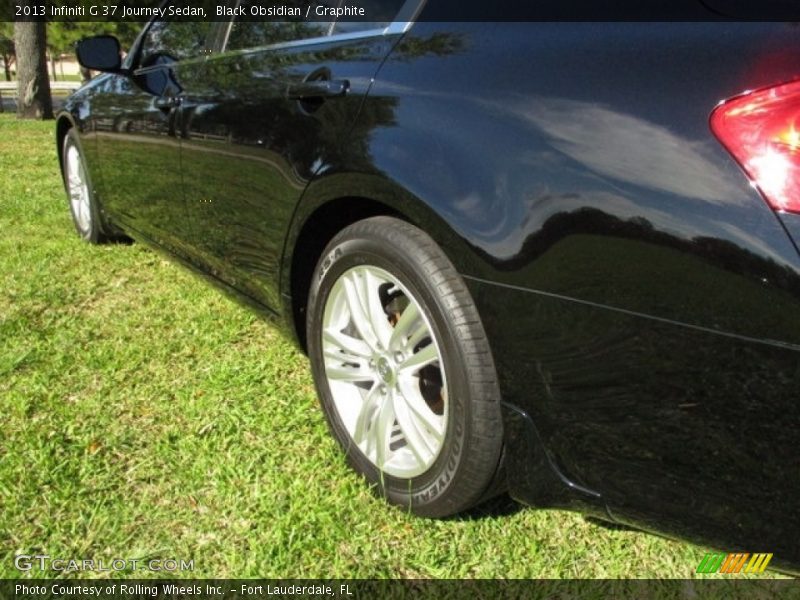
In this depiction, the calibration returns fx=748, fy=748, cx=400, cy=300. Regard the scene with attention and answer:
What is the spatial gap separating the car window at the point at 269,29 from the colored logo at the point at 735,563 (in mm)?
1904

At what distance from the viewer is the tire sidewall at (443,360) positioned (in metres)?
1.82

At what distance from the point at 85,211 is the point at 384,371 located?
3.36m

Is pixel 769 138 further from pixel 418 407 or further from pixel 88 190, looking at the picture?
pixel 88 190

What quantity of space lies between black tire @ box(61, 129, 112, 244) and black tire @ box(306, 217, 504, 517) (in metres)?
2.84

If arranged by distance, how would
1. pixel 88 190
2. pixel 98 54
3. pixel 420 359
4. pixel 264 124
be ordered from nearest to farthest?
1. pixel 420 359
2. pixel 264 124
3. pixel 98 54
4. pixel 88 190

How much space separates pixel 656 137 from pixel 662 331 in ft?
1.20

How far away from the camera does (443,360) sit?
1.86m

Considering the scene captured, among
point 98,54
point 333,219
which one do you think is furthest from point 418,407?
point 98,54

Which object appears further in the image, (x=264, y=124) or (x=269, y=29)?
(x=269, y=29)

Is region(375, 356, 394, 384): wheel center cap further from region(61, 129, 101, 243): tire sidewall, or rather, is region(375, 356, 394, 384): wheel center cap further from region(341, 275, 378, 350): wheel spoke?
region(61, 129, 101, 243): tire sidewall

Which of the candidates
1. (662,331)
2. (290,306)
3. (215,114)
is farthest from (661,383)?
(215,114)

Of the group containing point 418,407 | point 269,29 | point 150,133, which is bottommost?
point 418,407

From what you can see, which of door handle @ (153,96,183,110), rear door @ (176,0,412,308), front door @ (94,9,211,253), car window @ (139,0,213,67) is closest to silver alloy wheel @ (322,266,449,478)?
rear door @ (176,0,412,308)

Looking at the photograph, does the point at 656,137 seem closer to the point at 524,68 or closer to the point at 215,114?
the point at 524,68
